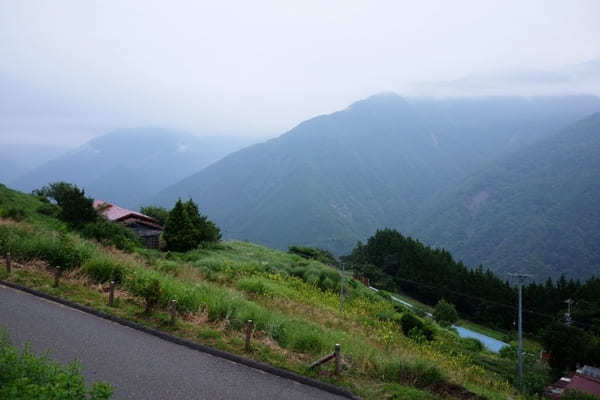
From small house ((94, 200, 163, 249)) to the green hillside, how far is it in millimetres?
80279

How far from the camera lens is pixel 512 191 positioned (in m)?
143

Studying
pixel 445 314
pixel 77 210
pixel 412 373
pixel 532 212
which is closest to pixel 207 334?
pixel 412 373

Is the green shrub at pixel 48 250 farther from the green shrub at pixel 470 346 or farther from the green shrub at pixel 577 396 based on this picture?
the green shrub at pixel 470 346

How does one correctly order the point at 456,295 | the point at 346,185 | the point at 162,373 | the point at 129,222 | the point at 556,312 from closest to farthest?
the point at 162,373
the point at 129,222
the point at 556,312
the point at 456,295
the point at 346,185

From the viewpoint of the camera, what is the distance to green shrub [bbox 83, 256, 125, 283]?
405 inches

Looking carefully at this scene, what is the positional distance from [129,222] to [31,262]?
18272 millimetres

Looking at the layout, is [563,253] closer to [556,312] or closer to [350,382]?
[556,312]

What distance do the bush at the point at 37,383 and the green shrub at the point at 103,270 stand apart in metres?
6.46

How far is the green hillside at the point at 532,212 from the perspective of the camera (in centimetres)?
9519

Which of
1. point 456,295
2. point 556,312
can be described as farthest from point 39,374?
point 556,312

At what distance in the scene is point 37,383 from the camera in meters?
3.81

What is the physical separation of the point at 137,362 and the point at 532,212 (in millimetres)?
139066

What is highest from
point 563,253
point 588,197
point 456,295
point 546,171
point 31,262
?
point 546,171

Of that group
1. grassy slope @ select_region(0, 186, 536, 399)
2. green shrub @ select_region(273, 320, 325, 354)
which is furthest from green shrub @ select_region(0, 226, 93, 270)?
green shrub @ select_region(273, 320, 325, 354)
